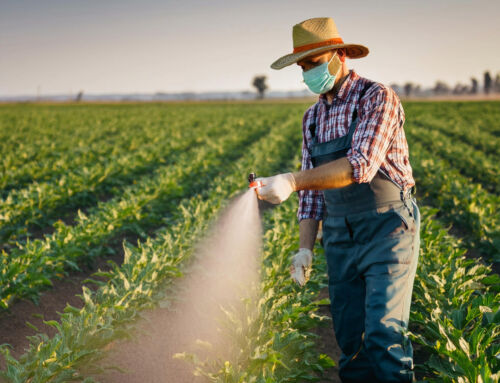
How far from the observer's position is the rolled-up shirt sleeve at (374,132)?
223 cm

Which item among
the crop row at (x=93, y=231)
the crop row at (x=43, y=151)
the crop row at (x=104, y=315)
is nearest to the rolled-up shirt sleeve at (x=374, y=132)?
the crop row at (x=104, y=315)

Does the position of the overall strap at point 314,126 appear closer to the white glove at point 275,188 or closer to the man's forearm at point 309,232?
the man's forearm at point 309,232

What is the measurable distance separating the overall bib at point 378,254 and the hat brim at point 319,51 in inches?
10.1

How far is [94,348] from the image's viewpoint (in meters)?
3.61

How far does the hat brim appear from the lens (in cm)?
250

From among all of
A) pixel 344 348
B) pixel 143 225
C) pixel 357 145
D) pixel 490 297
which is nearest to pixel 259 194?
pixel 357 145

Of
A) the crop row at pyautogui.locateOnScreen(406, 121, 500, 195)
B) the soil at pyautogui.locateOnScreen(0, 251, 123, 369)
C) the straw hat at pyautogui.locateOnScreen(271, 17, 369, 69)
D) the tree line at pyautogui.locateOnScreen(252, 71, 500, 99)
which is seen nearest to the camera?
the straw hat at pyautogui.locateOnScreen(271, 17, 369, 69)

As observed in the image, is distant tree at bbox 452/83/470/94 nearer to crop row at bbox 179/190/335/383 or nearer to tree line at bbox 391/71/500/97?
tree line at bbox 391/71/500/97

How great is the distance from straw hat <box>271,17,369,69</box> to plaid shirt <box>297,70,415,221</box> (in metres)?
0.25

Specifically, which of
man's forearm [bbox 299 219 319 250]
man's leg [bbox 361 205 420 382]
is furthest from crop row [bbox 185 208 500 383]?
man's forearm [bbox 299 219 319 250]

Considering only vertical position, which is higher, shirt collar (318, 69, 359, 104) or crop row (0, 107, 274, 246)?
shirt collar (318, 69, 359, 104)

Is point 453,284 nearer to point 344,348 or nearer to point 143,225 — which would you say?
point 344,348

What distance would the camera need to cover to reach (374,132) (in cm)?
229

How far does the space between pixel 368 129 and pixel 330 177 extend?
362mm
